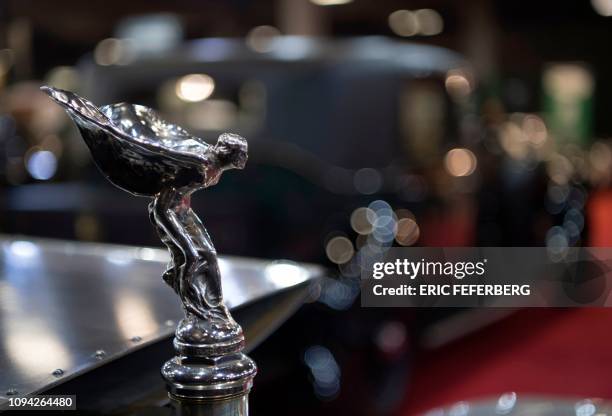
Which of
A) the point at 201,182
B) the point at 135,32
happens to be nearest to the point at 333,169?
the point at 201,182

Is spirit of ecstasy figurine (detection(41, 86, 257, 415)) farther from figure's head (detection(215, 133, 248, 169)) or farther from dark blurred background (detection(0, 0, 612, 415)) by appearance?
dark blurred background (detection(0, 0, 612, 415))

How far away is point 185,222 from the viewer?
766 millimetres

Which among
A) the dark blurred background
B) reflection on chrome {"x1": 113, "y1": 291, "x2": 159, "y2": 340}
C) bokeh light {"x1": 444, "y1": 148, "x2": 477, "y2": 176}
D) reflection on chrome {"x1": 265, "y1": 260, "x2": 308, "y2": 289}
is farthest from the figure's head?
bokeh light {"x1": 444, "y1": 148, "x2": 477, "y2": 176}

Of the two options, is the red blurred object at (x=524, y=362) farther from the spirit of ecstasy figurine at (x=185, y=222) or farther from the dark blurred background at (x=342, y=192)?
the spirit of ecstasy figurine at (x=185, y=222)

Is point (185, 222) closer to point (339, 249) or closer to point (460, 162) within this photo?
point (339, 249)

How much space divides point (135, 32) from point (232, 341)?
944 cm

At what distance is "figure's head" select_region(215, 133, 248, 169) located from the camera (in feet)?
2.41

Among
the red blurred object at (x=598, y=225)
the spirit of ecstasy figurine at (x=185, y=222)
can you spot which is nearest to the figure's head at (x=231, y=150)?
the spirit of ecstasy figurine at (x=185, y=222)

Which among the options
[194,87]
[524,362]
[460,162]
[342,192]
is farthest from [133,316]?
[460,162]

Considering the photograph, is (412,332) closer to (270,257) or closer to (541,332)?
(270,257)

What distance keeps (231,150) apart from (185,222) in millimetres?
84

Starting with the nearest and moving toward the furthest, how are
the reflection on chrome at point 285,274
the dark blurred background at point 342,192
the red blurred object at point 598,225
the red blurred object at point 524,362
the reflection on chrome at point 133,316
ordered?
1. the reflection on chrome at point 133,316
2. the reflection on chrome at point 285,274
3. the dark blurred background at point 342,192
4. the red blurred object at point 524,362
5. the red blurred object at point 598,225

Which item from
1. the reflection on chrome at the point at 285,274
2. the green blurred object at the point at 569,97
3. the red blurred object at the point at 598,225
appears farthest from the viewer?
the green blurred object at the point at 569,97

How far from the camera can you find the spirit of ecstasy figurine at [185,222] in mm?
731
